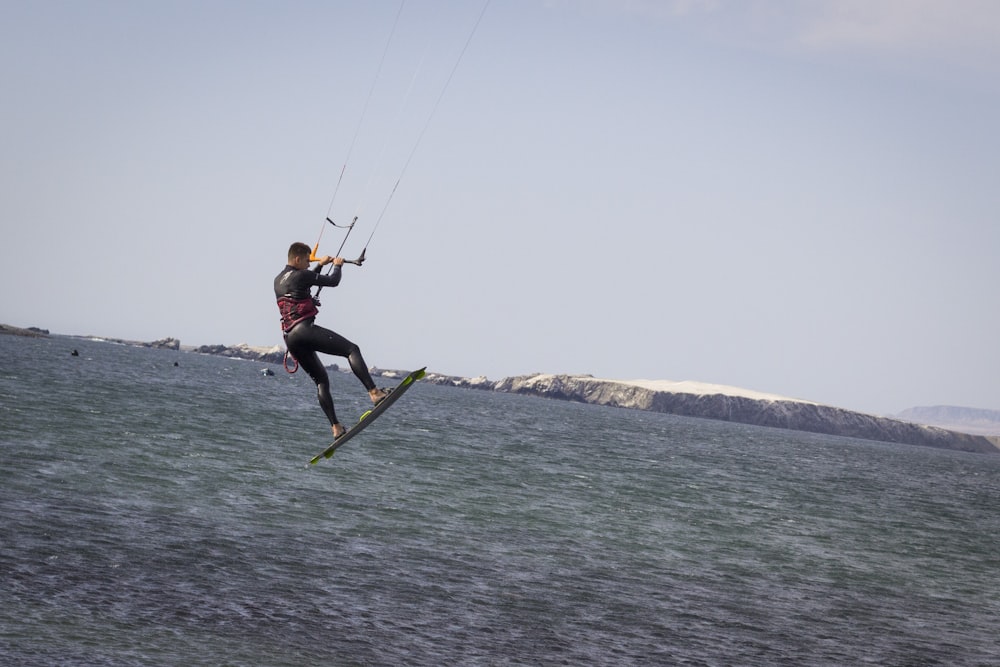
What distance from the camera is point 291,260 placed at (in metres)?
15.2

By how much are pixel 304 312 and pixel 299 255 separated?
35.2 inches

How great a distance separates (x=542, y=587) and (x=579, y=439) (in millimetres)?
77883

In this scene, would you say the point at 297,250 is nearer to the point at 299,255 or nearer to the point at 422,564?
the point at 299,255

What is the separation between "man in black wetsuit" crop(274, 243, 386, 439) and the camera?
15148mm

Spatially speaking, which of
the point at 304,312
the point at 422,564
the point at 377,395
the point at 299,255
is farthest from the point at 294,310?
the point at 422,564

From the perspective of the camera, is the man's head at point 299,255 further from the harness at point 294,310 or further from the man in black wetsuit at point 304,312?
the harness at point 294,310

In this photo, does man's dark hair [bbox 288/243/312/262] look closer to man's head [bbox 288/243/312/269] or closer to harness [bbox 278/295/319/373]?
man's head [bbox 288/243/312/269]

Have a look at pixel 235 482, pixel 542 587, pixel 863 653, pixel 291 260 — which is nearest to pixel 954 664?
pixel 863 653

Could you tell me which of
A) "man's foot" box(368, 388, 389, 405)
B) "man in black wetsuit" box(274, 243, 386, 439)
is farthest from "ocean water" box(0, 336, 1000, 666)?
"man in black wetsuit" box(274, 243, 386, 439)

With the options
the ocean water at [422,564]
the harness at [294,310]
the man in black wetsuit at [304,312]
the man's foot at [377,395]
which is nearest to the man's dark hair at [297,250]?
the man in black wetsuit at [304,312]

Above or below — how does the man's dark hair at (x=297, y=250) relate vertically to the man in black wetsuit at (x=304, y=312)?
above

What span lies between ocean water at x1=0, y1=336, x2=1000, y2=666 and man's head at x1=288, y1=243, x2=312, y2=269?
27.9 feet

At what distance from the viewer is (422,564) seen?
28812mm

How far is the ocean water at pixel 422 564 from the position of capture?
832 inches
